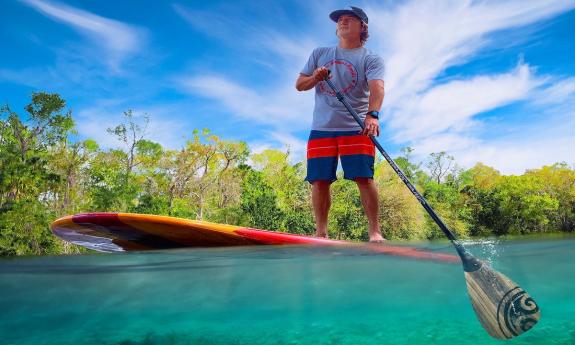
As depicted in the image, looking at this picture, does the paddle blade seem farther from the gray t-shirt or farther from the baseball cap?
the baseball cap

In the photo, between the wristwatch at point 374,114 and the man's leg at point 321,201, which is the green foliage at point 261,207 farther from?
the wristwatch at point 374,114

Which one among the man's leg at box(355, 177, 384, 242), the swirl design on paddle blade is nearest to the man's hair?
the man's leg at box(355, 177, 384, 242)

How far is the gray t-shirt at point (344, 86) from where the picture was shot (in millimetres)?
3479

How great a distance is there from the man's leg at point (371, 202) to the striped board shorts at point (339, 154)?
0.07m

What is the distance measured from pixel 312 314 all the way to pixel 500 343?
11.1 ft

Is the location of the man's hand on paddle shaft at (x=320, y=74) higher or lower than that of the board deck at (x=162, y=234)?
higher

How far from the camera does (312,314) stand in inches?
279

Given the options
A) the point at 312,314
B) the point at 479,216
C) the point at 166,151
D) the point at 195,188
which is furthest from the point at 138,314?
the point at 479,216

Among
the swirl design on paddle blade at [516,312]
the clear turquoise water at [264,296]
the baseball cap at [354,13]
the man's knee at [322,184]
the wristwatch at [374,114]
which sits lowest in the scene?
the clear turquoise water at [264,296]

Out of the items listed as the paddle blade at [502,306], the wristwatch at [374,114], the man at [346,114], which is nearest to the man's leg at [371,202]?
the man at [346,114]

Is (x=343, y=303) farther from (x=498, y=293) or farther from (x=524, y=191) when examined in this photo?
(x=524, y=191)

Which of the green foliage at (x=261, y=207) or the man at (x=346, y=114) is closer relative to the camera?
the man at (x=346, y=114)

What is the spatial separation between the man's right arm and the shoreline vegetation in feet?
38.6

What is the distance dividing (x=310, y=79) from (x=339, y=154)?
0.65 m
